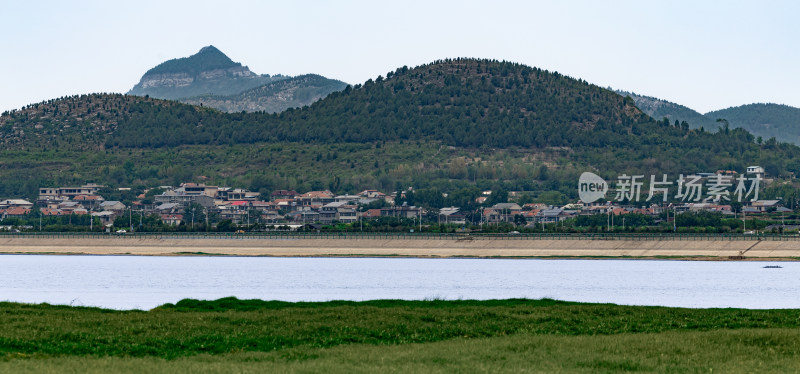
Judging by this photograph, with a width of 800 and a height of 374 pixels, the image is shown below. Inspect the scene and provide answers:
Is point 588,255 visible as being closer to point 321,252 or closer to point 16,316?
point 321,252

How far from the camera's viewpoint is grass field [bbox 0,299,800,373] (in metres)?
29.6

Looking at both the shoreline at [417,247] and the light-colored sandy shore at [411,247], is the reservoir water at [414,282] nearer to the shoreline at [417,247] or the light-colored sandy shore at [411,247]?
the shoreline at [417,247]

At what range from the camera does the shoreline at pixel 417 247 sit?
13300cm

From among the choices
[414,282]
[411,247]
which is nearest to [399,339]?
[414,282]

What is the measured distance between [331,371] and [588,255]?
11250cm

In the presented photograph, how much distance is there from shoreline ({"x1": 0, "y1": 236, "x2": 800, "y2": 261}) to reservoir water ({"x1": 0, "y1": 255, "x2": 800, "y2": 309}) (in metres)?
8.03

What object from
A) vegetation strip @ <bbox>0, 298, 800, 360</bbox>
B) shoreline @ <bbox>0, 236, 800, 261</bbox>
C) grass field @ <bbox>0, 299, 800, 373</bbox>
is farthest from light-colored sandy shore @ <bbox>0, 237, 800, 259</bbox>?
grass field @ <bbox>0, 299, 800, 373</bbox>

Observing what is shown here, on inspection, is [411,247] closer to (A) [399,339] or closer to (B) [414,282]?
(B) [414,282]

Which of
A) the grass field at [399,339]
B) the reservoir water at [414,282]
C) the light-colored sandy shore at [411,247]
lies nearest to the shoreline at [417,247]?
the light-colored sandy shore at [411,247]

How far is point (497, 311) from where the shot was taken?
42469mm

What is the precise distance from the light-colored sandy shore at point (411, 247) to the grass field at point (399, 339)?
3635 inches

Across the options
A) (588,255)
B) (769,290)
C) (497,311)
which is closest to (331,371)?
(497,311)

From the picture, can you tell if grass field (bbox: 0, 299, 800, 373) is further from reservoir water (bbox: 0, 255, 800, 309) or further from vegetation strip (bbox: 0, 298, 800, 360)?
reservoir water (bbox: 0, 255, 800, 309)

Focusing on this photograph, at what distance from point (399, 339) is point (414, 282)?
52.3 meters
